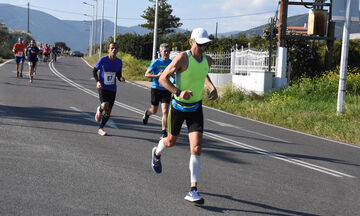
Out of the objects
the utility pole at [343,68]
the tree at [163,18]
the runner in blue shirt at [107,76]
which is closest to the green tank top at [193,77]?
the runner in blue shirt at [107,76]

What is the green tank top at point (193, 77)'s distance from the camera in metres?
5.37

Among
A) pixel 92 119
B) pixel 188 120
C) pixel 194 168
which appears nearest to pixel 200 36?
pixel 188 120

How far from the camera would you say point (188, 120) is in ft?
18.4

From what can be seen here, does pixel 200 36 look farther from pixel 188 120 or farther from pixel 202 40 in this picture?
pixel 188 120

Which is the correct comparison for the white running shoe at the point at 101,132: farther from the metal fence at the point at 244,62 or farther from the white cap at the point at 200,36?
the metal fence at the point at 244,62

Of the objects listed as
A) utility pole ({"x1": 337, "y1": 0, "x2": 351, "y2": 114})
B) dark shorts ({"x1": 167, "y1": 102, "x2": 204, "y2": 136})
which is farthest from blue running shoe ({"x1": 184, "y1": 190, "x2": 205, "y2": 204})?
utility pole ({"x1": 337, "y1": 0, "x2": 351, "y2": 114})

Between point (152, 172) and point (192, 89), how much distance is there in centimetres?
160

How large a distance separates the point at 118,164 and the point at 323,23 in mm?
16660

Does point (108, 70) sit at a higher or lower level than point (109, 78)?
higher

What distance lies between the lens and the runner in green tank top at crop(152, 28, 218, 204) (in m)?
5.23

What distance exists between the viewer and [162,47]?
9.34 metres

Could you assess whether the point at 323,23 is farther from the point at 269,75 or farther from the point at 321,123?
the point at 321,123

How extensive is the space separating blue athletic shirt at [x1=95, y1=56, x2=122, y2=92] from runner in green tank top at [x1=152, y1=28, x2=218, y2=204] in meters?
3.88

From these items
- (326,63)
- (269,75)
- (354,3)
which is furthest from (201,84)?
(326,63)
